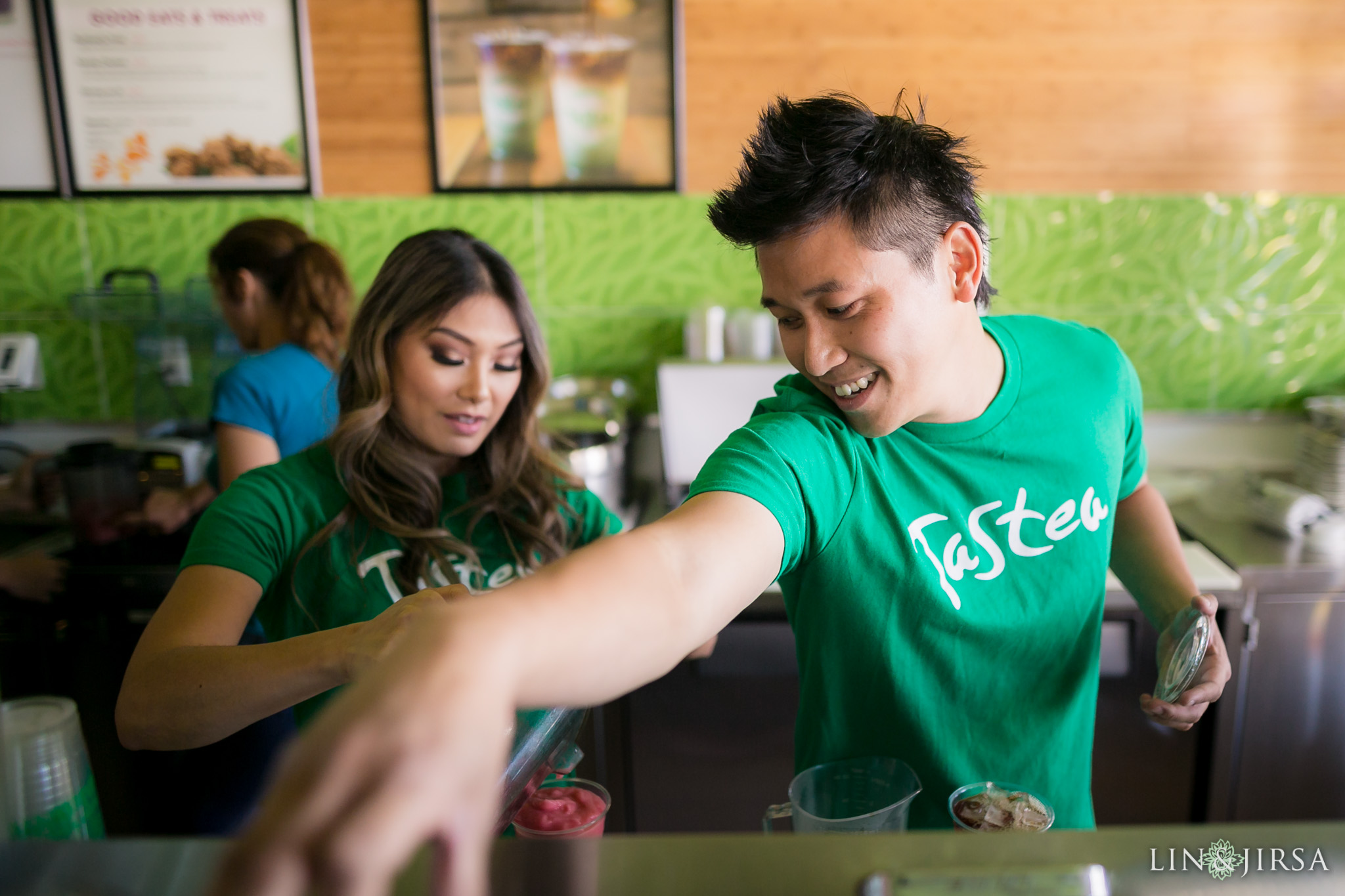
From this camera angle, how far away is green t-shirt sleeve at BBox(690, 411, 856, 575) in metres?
0.79

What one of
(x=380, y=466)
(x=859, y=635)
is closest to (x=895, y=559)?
(x=859, y=635)

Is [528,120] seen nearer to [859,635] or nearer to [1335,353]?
[859,635]

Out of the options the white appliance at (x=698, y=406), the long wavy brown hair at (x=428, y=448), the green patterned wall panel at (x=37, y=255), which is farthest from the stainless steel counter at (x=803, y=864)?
the green patterned wall panel at (x=37, y=255)

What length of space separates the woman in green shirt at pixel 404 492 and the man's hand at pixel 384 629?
0.86ft

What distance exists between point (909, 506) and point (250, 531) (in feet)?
2.59

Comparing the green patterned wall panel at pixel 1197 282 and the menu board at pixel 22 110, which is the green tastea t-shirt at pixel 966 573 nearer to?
the green patterned wall panel at pixel 1197 282

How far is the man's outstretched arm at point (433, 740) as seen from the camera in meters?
0.32

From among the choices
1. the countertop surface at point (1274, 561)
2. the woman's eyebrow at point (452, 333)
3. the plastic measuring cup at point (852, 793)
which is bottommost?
the countertop surface at point (1274, 561)

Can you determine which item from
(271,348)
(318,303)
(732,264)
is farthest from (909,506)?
(732,264)

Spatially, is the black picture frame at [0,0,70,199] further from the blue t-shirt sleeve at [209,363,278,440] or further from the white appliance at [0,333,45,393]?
the blue t-shirt sleeve at [209,363,278,440]

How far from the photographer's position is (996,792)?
85 centimetres

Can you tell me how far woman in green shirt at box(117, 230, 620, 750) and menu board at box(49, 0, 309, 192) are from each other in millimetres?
1505

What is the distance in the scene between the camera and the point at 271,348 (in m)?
1.96

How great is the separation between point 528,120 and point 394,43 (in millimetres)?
415
